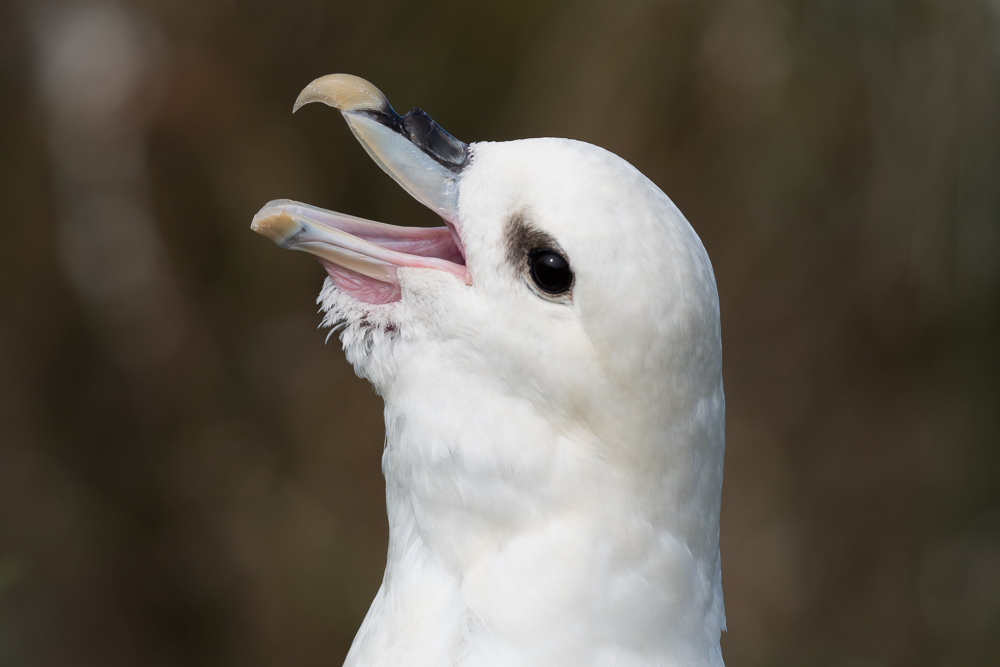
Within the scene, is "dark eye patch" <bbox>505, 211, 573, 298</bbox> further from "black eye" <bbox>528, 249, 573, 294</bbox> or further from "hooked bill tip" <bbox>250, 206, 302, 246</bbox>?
"hooked bill tip" <bbox>250, 206, 302, 246</bbox>

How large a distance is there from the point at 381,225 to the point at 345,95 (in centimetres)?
23

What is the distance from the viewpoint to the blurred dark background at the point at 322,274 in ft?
12.1

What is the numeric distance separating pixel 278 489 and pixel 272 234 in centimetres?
317

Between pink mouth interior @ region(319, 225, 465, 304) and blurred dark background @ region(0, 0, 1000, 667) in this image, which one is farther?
blurred dark background @ region(0, 0, 1000, 667)

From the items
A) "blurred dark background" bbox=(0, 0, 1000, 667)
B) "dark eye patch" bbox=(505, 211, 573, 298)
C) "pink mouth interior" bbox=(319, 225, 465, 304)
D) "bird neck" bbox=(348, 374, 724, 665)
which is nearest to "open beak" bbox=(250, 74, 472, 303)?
"pink mouth interior" bbox=(319, 225, 465, 304)

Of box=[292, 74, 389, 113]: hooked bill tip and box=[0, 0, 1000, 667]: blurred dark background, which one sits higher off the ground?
box=[292, 74, 389, 113]: hooked bill tip

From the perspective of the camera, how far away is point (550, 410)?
1381 millimetres

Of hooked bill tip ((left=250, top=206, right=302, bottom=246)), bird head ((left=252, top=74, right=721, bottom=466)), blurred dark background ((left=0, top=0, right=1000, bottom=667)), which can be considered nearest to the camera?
bird head ((left=252, top=74, right=721, bottom=466))

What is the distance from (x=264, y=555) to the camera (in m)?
4.42

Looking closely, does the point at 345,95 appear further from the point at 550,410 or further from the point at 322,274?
the point at 322,274

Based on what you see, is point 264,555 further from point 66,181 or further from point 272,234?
point 272,234

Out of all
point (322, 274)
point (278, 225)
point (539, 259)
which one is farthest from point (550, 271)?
point (322, 274)

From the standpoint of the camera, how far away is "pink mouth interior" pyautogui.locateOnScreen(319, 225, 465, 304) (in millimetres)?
1497

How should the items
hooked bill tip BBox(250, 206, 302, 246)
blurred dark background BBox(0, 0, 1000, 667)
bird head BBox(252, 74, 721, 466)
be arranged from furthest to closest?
blurred dark background BBox(0, 0, 1000, 667), hooked bill tip BBox(250, 206, 302, 246), bird head BBox(252, 74, 721, 466)
